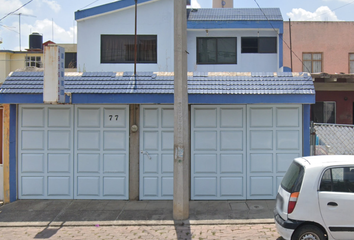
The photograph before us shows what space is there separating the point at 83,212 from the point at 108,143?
6.04 ft

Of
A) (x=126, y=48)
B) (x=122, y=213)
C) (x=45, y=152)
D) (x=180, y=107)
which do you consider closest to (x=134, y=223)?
(x=122, y=213)

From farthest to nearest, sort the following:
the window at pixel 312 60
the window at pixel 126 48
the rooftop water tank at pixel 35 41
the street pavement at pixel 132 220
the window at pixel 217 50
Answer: the rooftop water tank at pixel 35 41
the window at pixel 312 60
the window at pixel 217 50
the window at pixel 126 48
the street pavement at pixel 132 220

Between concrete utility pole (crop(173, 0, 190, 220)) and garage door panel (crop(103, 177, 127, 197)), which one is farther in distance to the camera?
garage door panel (crop(103, 177, 127, 197))

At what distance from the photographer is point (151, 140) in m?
8.40

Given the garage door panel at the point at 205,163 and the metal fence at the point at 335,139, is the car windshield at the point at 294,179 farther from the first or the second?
the metal fence at the point at 335,139

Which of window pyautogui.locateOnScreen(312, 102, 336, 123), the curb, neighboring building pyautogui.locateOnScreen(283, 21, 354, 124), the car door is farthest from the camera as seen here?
neighboring building pyautogui.locateOnScreen(283, 21, 354, 124)

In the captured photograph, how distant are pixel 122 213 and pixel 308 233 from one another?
13.3ft

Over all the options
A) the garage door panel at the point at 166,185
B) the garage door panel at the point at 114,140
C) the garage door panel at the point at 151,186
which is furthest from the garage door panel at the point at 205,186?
the garage door panel at the point at 114,140

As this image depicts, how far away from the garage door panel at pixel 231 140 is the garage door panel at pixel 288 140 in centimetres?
100

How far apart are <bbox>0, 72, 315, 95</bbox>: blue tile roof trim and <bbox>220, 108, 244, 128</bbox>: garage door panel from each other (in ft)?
2.21

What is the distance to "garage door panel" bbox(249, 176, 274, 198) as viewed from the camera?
833cm

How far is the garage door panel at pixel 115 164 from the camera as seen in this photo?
841 centimetres

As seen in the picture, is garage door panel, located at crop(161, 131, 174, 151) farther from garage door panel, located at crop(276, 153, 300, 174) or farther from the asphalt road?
garage door panel, located at crop(276, 153, 300, 174)

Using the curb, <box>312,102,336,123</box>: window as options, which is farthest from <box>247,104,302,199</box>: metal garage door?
<box>312,102,336,123</box>: window
